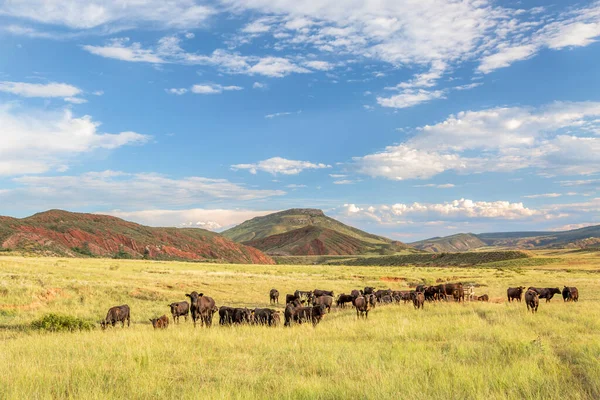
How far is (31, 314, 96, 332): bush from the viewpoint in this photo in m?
17.2

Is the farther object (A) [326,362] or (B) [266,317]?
(B) [266,317]

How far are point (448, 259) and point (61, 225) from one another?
391 feet

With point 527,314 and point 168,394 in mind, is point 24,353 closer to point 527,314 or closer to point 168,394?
point 168,394

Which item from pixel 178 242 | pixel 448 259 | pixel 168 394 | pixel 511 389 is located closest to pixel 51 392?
pixel 168 394

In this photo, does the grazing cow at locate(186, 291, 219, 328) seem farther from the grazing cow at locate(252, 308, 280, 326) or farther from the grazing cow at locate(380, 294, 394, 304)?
the grazing cow at locate(380, 294, 394, 304)

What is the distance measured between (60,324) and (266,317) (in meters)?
8.74

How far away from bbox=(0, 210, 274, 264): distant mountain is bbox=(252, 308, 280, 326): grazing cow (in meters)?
90.0

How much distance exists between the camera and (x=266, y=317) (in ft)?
63.3

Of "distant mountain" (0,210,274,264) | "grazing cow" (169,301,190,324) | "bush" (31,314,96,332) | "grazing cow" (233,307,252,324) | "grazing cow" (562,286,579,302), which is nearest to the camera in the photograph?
"bush" (31,314,96,332)

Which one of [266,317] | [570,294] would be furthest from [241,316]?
[570,294]

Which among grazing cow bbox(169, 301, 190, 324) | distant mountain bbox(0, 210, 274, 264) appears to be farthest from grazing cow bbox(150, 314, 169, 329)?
distant mountain bbox(0, 210, 274, 264)

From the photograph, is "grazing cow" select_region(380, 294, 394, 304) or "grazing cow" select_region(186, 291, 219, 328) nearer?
"grazing cow" select_region(186, 291, 219, 328)

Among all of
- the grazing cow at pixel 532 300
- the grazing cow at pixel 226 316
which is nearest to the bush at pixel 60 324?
the grazing cow at pixel 226 316

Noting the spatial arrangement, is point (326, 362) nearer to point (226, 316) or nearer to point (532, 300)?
point (226, 316)
